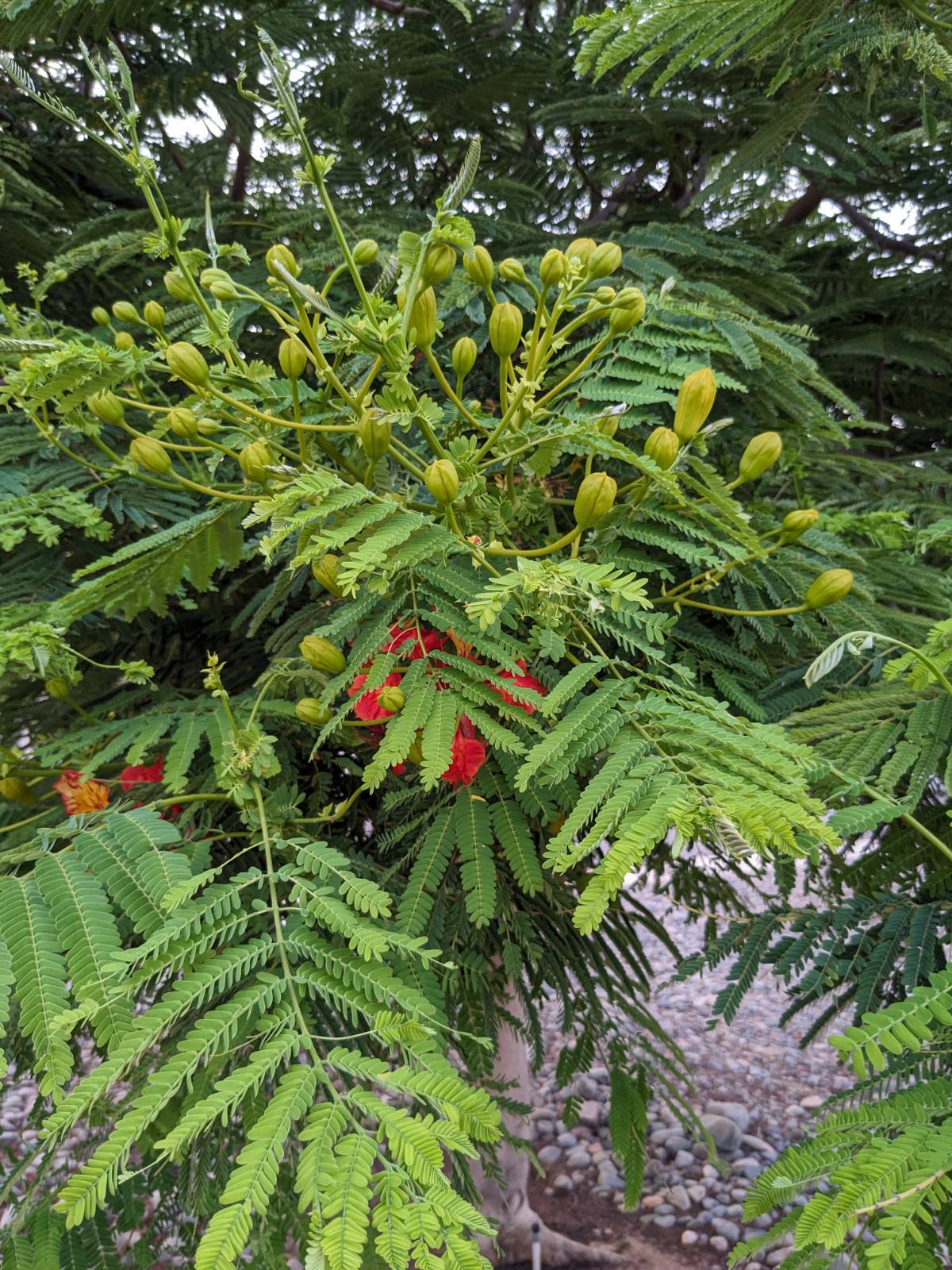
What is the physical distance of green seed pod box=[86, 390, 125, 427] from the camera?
29.0 inches

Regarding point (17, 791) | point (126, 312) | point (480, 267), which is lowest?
point (17, 791)

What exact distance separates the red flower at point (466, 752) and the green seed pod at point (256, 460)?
269 mm

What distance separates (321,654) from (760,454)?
43 cm

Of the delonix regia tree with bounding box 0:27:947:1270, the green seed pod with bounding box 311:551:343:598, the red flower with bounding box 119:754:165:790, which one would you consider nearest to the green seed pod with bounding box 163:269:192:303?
the delonix regia tree with bounding box 0:27:947:1270

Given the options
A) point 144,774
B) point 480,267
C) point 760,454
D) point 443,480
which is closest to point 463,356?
point 480,267

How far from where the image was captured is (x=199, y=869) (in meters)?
0.81

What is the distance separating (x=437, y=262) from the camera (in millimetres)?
637

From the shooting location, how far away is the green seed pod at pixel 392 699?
703mm

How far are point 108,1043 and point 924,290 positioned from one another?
1910 mm

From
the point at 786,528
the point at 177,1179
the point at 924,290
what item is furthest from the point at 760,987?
the point at 786,528

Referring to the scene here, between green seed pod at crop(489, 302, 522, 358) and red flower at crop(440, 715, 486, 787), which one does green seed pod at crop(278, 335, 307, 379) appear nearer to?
green seed pod at crop(489, 302, 522, 358)

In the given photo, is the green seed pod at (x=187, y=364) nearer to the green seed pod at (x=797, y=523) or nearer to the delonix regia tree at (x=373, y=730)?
the delonix regia tree at (x=373, y=730)

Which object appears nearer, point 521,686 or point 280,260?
point 280,260

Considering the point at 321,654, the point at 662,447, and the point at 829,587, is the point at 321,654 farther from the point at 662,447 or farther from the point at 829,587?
the point at 829,587
